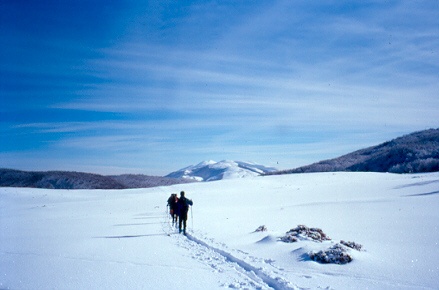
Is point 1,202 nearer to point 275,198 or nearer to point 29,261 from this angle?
point 275,198

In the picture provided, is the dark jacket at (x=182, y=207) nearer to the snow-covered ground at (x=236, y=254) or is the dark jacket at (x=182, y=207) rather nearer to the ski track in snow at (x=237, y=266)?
the snow-covered ground at (x=236, y=254)

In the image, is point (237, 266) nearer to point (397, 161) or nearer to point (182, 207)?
point (182, 207)

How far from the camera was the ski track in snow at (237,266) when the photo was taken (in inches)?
228

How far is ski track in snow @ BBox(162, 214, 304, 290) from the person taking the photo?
5801 mm

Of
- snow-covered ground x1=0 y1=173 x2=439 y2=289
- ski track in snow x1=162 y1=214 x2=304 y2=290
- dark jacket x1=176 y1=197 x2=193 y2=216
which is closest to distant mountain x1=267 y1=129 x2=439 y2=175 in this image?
snow-covered ground x1=0 y1=173 x2=439 y2=289

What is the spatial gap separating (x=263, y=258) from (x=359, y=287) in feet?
8.96

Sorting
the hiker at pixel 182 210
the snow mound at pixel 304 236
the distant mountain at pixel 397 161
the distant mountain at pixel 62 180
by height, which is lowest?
the snow mound at pixel 304 236

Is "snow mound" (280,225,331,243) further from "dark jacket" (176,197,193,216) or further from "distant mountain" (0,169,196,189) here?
"distant mountain" (0,169,196,189)

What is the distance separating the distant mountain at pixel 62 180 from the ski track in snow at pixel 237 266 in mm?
47882

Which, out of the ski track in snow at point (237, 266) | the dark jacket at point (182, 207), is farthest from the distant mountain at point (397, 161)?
the ski track in snow at point (237, 266)

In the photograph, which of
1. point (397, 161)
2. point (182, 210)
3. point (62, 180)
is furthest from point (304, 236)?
point (397, 161)

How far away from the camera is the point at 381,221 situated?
12.0 metres

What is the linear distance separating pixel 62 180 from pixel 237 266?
179ft

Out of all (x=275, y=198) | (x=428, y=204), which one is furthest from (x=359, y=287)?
(x=275, y=198)
